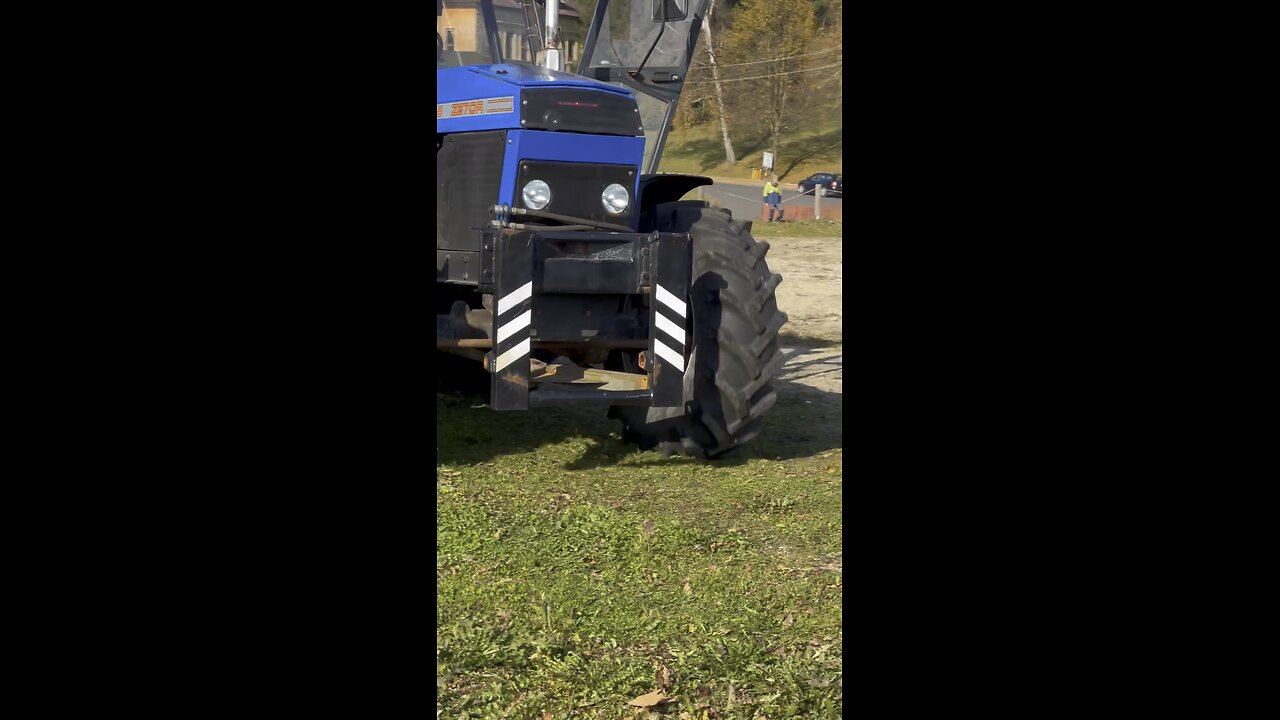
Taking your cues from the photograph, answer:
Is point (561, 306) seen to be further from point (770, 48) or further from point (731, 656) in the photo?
point (770, 48)

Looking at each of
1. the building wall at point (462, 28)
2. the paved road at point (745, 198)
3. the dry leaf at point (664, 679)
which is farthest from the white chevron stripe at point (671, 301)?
the paved road at point (745, 198)

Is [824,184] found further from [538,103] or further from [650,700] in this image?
[650,700]

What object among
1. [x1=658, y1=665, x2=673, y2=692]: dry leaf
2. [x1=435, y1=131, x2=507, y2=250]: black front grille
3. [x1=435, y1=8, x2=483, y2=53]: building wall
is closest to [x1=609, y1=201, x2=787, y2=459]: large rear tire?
[x1=435, y1=131, x2=507, y2=250]: black front grille

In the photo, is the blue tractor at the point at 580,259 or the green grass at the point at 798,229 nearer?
the blue tractor at the point at 580,259

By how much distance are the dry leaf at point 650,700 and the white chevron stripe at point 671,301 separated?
107 inches

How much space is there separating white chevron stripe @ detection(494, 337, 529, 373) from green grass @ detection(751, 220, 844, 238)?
16.9 m

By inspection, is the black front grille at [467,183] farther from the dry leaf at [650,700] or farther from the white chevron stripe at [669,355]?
the dry leaf at [650,700]

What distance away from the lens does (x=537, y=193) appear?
6.40 meters

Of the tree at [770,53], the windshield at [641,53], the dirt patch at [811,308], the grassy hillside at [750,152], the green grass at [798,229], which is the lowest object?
the dirt patch at [811,308]

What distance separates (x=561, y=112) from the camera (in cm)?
637

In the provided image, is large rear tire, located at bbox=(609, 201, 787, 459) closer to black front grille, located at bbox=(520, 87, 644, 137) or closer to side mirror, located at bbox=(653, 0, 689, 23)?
black front grille, located at bbox=(520, 87, 644, 137)

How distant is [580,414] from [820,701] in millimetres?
4424

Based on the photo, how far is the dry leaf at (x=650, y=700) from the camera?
360cm

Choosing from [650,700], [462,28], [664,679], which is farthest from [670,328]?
[650,700]
